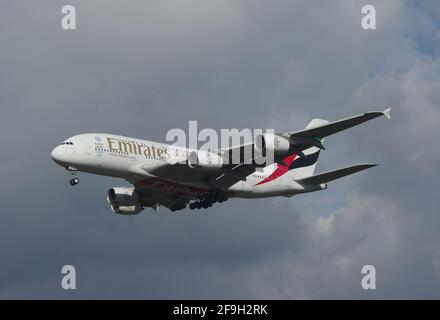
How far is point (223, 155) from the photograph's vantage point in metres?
65.3

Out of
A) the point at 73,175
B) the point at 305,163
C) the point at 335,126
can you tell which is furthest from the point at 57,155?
the point at 305,163

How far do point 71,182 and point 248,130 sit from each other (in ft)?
45.1

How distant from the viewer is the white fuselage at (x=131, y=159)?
6234 cm

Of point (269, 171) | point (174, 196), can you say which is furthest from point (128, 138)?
point (269, 171)

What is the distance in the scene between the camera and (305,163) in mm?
75188

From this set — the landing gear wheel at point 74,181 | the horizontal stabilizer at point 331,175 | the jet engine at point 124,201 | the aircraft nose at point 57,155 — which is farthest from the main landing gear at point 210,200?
the aircraft nose at point 57,155

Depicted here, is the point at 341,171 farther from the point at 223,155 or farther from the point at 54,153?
the point at 54,153

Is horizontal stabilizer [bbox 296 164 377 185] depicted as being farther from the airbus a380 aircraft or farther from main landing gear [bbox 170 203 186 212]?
main landing gear [bbox 170 203 186 212]

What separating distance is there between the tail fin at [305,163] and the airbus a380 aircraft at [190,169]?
0.10 meters

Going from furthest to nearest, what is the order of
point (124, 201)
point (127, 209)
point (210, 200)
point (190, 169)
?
point (127, 209), point (124, 201), point (210, 200), point (190, 169)

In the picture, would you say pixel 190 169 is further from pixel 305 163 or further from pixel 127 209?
pixel 305 163

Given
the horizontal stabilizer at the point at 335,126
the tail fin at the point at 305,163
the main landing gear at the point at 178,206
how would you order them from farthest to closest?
the tail fin at the point at 305,163
the main landing gear at the point at 178,206
the horizontal stabilizer at the point at 335,126

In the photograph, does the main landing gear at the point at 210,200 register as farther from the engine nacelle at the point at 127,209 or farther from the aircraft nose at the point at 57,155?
the aircraft nose at the point at 57,155

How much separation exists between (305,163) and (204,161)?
13.6m
